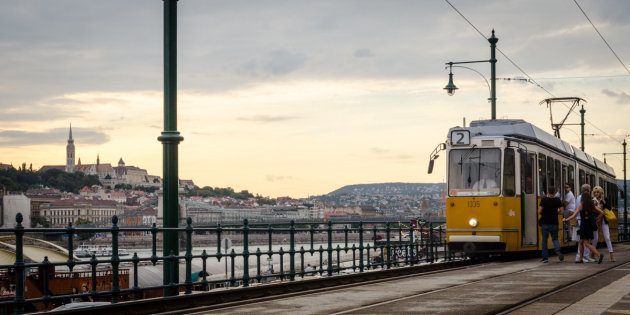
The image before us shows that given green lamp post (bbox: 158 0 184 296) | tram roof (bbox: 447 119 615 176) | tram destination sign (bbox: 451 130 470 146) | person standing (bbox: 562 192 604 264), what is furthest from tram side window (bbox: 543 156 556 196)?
green lamp post (bbox: 158 0 184 296)

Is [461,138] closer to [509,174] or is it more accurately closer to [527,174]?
[509,174]

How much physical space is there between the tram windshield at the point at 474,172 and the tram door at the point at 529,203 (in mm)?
772

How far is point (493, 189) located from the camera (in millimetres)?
19172

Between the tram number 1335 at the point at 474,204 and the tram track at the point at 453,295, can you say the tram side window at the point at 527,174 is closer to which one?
the tram number 1335 at the point at 474,204

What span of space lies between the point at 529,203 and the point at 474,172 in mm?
1643

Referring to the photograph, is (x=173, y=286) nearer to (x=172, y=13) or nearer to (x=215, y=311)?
(x=215, y=311)

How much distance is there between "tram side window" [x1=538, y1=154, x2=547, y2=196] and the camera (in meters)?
20.5

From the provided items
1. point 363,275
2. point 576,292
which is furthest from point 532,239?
point 576,292

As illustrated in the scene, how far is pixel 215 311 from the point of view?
981 centimetres

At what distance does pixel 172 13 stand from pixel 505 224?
10.5m

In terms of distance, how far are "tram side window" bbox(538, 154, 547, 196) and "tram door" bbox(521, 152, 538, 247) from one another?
0.95 feet

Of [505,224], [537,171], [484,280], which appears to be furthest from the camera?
[537,171]

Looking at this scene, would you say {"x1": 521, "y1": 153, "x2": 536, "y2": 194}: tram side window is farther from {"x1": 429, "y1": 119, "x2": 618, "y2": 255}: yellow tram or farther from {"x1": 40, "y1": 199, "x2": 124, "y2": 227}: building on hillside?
{"x1": 40, "y1": 199, "x2": 124, "y2": 227}: building on hillside

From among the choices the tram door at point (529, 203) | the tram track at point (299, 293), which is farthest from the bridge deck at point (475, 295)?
the tram door at point (529, 203)
